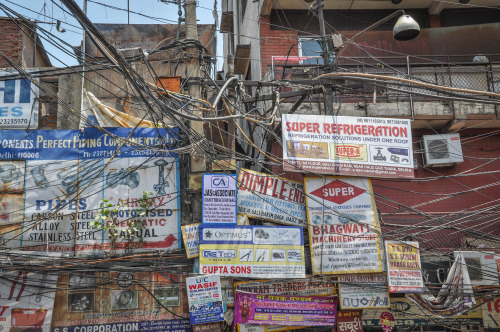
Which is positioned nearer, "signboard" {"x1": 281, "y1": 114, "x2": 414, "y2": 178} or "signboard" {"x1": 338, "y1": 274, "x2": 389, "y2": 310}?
"signboard" {"x1": 338, "y1": 274, "x2": 389, "y2": 310}

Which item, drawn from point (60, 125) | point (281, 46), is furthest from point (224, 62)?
point (60, 125)

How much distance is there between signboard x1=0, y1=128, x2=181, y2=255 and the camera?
995cm

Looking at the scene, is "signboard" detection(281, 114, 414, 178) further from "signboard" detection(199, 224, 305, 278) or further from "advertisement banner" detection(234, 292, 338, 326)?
"advertisement banner" detection(234, 292, 338, 326)

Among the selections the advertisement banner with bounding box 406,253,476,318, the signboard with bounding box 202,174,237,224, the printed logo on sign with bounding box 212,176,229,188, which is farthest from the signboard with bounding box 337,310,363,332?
the printed logo on sign with bounding box 212,176,229,188

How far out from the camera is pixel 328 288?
396 inches

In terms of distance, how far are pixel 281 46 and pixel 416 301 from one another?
7.55 meters

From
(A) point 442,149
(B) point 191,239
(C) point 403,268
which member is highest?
(A) point 442,149

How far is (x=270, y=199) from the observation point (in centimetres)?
1034

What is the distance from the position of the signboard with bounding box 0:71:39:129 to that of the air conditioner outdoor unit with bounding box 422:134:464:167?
9291 millimetres

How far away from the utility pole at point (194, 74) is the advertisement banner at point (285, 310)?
107 inches

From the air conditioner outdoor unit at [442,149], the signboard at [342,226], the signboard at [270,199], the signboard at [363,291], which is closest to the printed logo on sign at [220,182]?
the signboard at [270,199]

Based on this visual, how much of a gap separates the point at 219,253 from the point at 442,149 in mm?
6504

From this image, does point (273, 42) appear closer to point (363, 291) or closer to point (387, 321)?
point (363, 291)

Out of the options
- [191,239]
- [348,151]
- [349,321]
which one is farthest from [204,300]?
[348,151]
